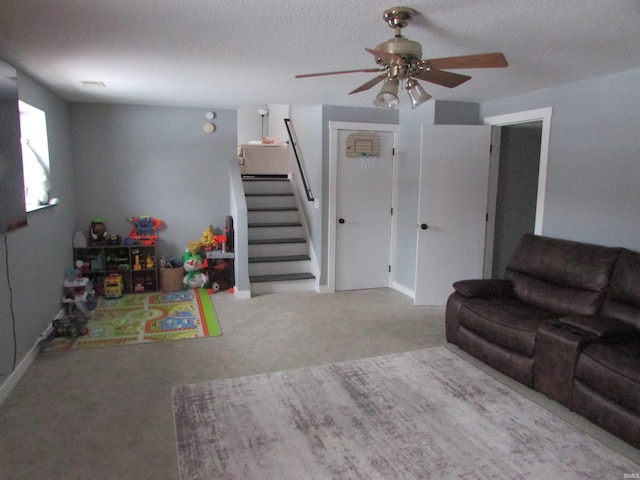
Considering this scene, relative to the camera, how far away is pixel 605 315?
3.10 metres

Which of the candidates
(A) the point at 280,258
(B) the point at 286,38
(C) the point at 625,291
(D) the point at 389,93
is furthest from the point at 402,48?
(A) the point at 280,258

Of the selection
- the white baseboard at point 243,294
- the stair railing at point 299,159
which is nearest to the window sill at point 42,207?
the white baseboard at point 243,294

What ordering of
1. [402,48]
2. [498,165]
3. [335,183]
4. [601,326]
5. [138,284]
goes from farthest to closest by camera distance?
[138,284]
[335,183]
[498,165]
[601,326]
[402,48]

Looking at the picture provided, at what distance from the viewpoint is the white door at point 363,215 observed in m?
5.36

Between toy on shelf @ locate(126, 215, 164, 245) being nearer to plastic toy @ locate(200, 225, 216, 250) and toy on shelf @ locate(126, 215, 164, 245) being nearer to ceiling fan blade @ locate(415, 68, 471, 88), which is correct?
plastic toy @ locate(200, 225, 216, 250)

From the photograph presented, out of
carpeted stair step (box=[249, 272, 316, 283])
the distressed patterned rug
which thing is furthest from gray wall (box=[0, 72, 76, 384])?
carpeted stair step (box=[249, 272, 316, 283])

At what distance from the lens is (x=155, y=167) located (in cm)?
566

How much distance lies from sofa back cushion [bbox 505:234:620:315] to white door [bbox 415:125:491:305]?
91 cm

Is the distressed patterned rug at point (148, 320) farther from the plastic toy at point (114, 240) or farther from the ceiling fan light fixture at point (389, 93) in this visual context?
the ceiling fan light fixture at point (389, 93)

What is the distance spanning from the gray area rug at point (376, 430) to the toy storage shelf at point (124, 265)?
2765 millimetres

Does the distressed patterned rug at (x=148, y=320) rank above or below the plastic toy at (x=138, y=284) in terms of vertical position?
below

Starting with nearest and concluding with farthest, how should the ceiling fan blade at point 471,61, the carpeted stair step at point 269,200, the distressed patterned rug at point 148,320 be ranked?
1. the ceiling fan blade at point 471,61
2. the distressed patterned rug at point 148,320
3. the carpeted stair step at point 269,200

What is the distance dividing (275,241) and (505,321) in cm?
327

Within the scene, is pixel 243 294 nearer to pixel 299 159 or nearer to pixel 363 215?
pixel 363 215
